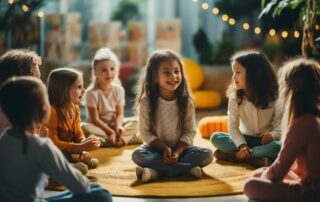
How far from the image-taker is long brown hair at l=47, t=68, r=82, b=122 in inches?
105

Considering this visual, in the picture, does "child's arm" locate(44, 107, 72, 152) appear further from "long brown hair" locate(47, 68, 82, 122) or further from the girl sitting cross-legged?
the girl sitting cross-legged

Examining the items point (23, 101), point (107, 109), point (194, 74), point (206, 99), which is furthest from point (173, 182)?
point (194, 74)

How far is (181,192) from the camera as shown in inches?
91.8

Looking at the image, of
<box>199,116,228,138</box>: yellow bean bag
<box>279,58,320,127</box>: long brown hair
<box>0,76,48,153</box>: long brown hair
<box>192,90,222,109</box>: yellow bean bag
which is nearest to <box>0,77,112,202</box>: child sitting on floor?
<box>0,76,48,153</box>: long brown hair

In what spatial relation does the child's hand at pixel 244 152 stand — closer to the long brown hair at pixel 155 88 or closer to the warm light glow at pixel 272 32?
the long brown hair at pixel 155 88

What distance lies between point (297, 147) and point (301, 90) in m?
0.21

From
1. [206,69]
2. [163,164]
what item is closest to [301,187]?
[163,164]

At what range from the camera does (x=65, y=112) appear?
270cm

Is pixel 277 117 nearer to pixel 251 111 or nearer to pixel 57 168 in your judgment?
pixel 251 111

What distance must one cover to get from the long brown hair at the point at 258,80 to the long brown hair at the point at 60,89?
2.63ft

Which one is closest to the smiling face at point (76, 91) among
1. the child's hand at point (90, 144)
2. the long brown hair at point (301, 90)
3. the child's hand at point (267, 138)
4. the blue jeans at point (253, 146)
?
the child's hand at point (90, 144)

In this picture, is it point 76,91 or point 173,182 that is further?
point 76,91

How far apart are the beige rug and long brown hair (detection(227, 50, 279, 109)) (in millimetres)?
330

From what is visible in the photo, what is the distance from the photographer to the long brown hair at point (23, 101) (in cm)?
177
